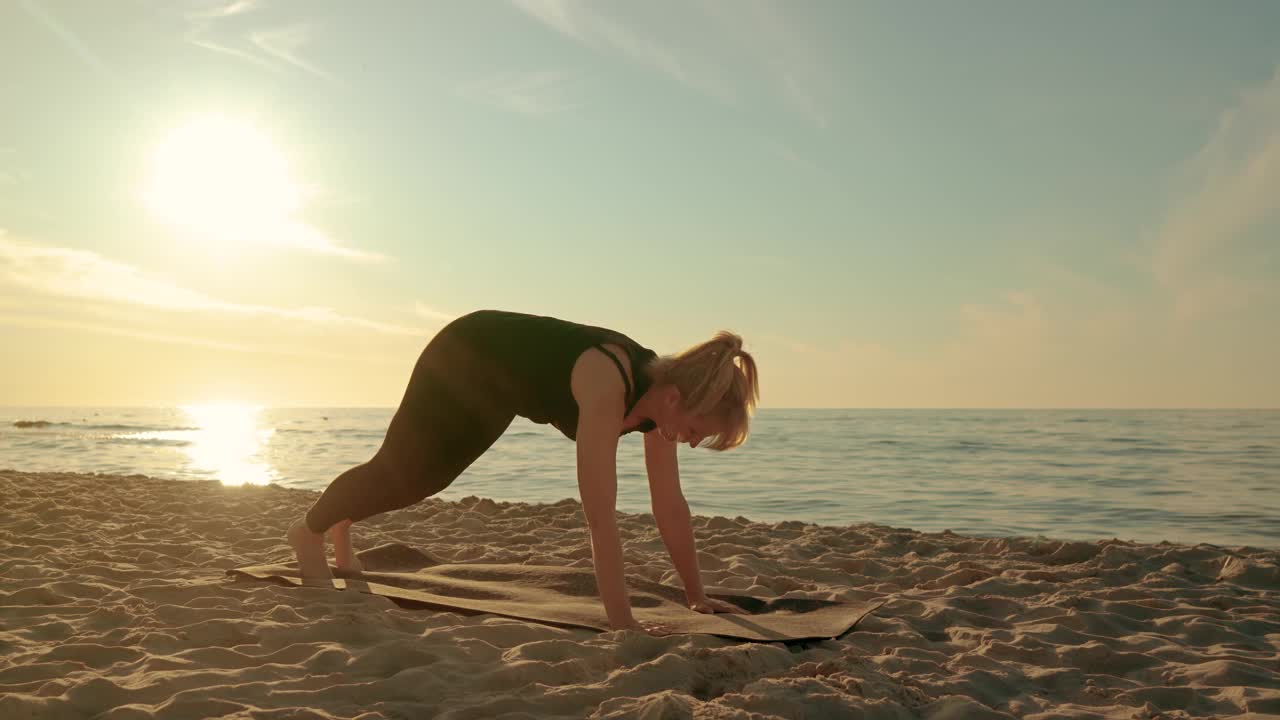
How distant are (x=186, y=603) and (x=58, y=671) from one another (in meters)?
0.79

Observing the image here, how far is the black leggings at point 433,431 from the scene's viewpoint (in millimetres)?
3334

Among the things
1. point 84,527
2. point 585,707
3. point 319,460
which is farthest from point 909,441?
point 585,707

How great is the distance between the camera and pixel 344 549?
12.9ft

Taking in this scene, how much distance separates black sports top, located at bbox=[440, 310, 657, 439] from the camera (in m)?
3.05

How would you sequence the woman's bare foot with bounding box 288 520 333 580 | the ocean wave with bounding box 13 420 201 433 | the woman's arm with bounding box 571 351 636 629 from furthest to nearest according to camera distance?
the ocean wave with bounding box 13 420 201 433 < the woman's bare foot with bounding box 288 520 333 580 < the woman's arm with bounding box 571 351 636 629

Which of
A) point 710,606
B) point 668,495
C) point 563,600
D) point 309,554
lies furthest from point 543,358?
point 309,554

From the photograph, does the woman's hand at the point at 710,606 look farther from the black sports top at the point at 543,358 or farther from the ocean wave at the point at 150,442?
the ocean wave at the point at 150,442

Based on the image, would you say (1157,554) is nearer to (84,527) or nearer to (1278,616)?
(1278,616)

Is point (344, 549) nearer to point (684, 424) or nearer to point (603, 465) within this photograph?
point (603, 465)

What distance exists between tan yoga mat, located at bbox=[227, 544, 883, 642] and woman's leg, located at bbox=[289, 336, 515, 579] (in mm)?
412

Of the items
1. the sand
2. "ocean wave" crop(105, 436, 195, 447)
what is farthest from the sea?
the sand

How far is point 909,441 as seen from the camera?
2486 cm

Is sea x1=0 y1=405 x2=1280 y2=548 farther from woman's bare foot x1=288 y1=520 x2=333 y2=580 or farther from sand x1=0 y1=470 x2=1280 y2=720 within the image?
woman's bare foot x1=288 y1=520 x2=333 y2=580

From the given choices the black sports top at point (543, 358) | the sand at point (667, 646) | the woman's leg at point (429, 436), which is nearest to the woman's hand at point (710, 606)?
the sand at point (667, 646)
